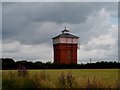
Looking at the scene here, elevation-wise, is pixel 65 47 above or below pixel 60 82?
above

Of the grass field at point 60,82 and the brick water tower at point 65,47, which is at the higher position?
the brick water tower at point 65,47

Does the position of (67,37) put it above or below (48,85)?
above

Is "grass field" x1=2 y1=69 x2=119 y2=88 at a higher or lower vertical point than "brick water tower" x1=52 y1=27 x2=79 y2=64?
lower

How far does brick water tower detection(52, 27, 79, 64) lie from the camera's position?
61500mm

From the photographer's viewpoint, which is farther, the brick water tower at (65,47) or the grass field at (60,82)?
the brick water tower at (65,47)

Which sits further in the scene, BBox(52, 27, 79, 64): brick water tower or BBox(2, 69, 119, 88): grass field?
BBox(52, 27, 79, 64): brick water tower

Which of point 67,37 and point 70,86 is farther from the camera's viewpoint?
point 67,37

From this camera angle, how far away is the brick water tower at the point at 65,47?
202 feet

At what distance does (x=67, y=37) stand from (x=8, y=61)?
2655 centimetres

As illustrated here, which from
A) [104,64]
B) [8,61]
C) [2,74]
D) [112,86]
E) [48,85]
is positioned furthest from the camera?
[104,64]

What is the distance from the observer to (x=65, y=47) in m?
64.4

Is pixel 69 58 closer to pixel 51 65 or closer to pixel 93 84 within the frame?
pixel 51 65

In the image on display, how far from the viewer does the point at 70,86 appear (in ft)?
42.1

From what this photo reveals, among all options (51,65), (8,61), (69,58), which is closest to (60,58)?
(69,58)
